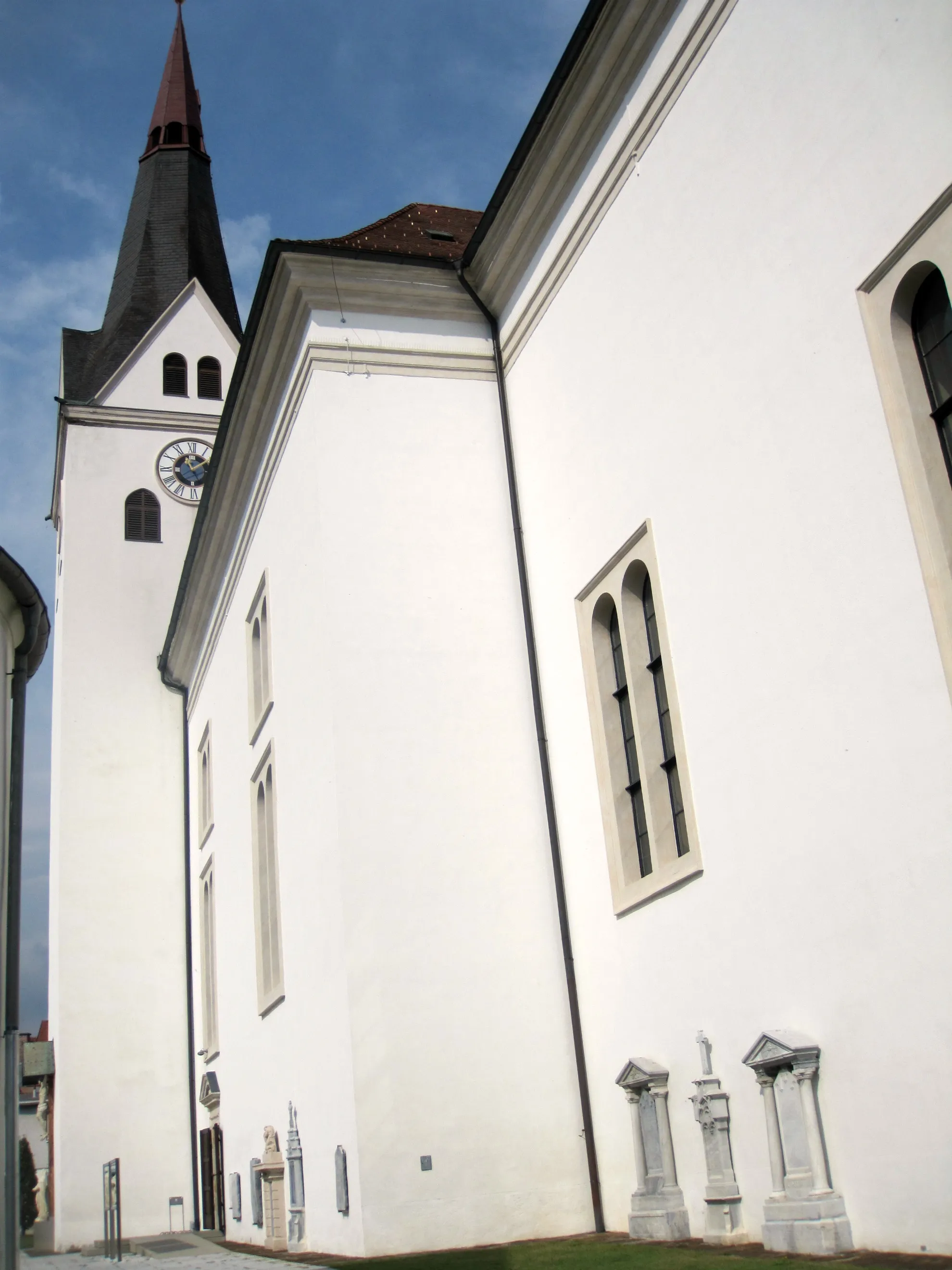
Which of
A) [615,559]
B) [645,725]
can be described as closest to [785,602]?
[645,725]

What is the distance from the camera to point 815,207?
8711 millimetres

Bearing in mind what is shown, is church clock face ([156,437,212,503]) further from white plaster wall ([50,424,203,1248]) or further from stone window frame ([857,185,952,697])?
stone window frame ([857,185,952,697])

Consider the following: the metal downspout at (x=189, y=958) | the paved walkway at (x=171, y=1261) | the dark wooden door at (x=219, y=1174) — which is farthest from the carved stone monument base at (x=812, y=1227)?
the metal downspout at (x=189, y=958)

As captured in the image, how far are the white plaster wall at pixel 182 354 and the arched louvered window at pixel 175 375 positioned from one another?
7 cm

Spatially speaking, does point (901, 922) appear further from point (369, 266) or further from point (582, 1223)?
point (369, 266)

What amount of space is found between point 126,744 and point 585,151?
17698mm

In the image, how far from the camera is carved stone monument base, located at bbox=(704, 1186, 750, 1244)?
9.13 m

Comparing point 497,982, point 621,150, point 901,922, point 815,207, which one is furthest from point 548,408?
point 901,922

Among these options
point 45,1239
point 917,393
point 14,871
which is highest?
point 917,393

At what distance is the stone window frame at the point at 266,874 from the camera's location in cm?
1633

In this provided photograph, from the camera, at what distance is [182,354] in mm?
31000

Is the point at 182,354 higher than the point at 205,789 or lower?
higher

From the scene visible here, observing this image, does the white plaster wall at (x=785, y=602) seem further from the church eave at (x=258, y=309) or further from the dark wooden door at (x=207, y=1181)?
the dark wooden door at (x=207, y=1181)

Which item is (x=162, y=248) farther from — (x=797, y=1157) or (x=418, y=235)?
(x=797, y=1157)
